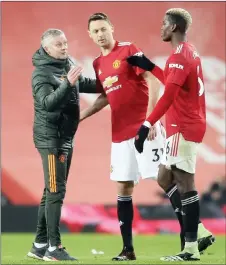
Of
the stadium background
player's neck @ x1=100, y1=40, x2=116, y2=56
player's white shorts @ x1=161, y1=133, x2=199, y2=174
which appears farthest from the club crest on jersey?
the stadium background

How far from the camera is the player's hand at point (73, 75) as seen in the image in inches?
253

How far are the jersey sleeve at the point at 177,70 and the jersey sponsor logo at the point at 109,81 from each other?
2.56 ft

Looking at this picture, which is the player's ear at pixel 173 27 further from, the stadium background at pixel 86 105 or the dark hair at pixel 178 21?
A: the stadium background at pixel 86 105

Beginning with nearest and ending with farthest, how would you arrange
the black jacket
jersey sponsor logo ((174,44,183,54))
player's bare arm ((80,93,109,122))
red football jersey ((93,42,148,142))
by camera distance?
jersey sponsor logo ((174,44,183,54)), the black jacket, red football jersey ((93,42,148,142)), player's bare arm ((80,93,109,122))

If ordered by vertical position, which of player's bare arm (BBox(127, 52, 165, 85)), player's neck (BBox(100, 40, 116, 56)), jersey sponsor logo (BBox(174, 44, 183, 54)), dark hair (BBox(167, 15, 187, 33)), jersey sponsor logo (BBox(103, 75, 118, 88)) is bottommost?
jersey sponsor logo (BBox(103, 75, 118, 88))

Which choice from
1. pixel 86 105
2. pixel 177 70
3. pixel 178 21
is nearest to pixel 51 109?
pixel 177 70

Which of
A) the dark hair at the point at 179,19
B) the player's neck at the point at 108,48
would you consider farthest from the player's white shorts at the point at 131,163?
the dark hair at the point at 179,19

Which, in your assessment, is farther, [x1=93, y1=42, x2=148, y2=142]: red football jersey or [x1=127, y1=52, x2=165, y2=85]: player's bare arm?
[x1=93, y1=42, x2=148, y2=142]: red football jersey

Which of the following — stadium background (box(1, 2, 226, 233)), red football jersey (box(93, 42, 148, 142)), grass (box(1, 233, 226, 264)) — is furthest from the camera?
stadium background (box(1, 2, 226, 233))

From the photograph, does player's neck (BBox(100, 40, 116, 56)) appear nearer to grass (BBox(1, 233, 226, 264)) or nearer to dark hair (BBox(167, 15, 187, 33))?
dark hair (BBox(167, 15, 187, 33))

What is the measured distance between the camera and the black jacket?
6.68 meters

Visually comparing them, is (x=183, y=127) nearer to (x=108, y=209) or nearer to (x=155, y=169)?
(x=155, y=169)

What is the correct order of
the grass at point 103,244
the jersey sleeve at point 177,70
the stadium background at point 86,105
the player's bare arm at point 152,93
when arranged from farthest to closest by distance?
1. the stadium background at point 86,105
2. the grass at point 103,244
3. the player's bare arm at point 152,93
4. the jersey sleeve at point 177,70

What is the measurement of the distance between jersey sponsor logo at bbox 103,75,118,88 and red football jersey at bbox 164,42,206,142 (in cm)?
69
